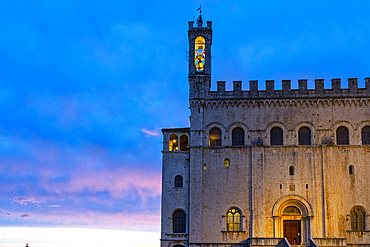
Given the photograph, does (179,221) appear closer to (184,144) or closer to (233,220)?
(233,220)

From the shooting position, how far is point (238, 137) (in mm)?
36219

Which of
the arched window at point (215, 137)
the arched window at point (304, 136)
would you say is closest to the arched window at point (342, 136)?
the arched window at point (304, 136)

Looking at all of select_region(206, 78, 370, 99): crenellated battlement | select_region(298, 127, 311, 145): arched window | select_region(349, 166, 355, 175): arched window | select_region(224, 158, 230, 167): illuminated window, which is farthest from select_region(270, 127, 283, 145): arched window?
select_region(349, 166, 355, 175): arched window

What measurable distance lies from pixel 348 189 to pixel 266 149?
6738 mm

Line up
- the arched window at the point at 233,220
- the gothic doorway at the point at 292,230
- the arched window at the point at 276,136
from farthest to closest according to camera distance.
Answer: the arched window at the point at 276,136, the arched window at the point at 233,220, the gothic doorway at the point at 292,230

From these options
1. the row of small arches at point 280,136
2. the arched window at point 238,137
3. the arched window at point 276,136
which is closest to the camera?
the row of small arches at point 280,136

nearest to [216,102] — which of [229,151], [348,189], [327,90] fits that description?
[229,151]

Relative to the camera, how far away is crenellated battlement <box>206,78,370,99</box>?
3578 centimetres

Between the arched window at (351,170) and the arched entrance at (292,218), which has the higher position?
the arched window at (351,170)

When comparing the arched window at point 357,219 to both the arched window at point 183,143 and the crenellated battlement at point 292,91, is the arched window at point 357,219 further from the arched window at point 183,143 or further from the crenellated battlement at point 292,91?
the arched window at point 183,143

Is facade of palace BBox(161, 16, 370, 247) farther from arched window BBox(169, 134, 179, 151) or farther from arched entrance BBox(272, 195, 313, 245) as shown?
arched window BBox(169, 134, 179, 151)

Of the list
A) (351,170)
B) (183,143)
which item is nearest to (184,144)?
(183,143)

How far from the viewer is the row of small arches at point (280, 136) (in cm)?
3516

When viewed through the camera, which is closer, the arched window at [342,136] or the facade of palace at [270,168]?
the facade of palace at [270,168]
